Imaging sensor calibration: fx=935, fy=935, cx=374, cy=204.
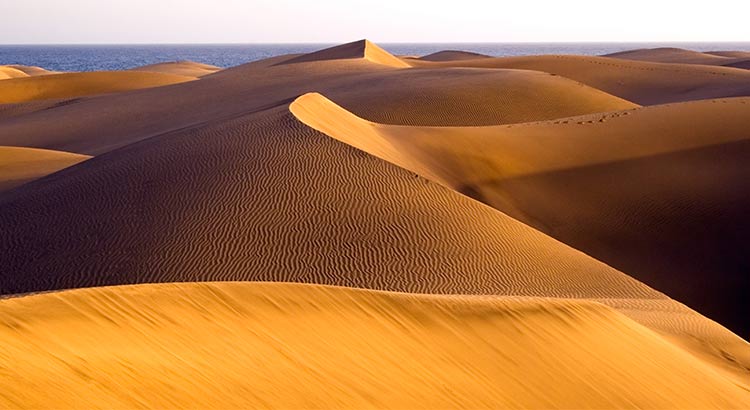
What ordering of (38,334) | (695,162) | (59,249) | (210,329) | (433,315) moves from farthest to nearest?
(695,162), (59,249), (433,315), (210,329), (38,334)

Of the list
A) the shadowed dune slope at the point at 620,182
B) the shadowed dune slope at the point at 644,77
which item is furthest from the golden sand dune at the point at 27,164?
the shadowed dune slope at the point at 644,77

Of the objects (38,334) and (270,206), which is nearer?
(38,334)

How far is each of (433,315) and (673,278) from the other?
8.27 meters

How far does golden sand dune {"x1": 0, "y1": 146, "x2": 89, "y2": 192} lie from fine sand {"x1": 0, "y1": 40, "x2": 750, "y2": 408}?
93 millimetres

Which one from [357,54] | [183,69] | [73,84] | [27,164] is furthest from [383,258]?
[183,69]

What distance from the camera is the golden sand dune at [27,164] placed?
46.9ft

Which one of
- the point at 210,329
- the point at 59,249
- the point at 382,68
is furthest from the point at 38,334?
the point at 382,68

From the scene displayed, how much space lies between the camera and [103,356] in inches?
167

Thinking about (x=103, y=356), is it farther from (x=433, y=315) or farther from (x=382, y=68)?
(x=382, y=68)

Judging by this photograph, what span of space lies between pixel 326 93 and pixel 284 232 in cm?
1581

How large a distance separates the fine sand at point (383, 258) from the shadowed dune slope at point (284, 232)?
31 millimetres

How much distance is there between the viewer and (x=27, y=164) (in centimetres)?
1585

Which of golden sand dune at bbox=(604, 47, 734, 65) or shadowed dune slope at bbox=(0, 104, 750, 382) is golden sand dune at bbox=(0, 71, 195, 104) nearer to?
shadowed dune slope at bbox=(0, 104, 750, 382)

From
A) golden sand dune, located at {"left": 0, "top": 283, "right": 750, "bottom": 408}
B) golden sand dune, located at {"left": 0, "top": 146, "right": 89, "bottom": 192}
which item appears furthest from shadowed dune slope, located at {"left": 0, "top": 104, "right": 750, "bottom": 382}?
golden sand dune, located at {"left": 0, "top": 146, "right": 89, "bottom": 192}
